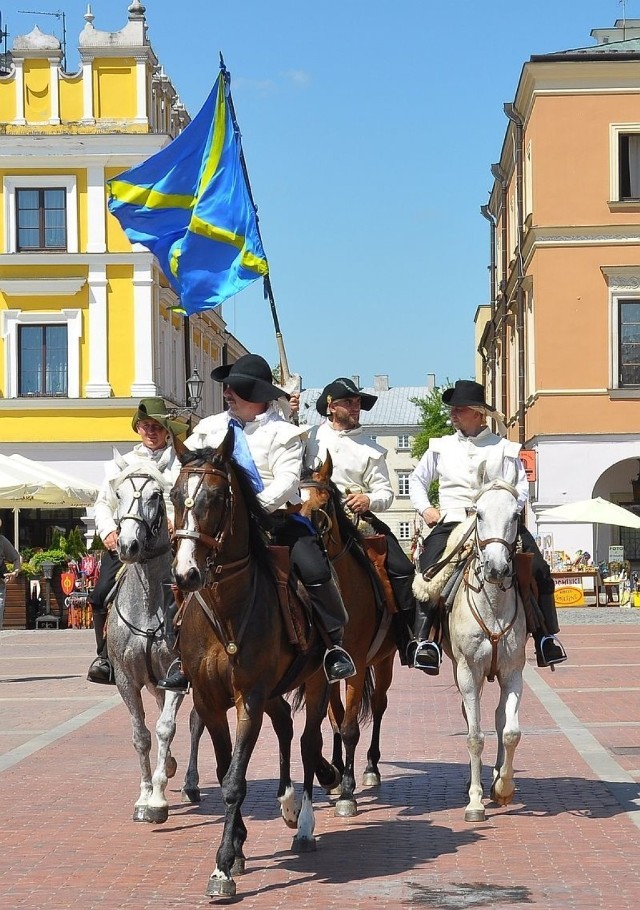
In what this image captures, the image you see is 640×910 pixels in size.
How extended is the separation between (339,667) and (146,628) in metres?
1.78

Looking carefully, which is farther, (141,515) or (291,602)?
(141,515)

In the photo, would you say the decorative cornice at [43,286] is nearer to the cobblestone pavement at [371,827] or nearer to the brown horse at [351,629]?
the cobblestone pavement at [371,827]

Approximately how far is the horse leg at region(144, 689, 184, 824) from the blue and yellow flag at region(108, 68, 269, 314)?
496 centimetres

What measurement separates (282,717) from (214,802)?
6.29ft

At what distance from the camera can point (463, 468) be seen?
35.9 ft

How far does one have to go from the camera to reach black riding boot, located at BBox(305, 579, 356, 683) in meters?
9.07

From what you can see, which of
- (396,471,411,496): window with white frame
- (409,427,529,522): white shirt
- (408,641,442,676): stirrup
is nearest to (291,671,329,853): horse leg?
(408,641,442,676): stirrup

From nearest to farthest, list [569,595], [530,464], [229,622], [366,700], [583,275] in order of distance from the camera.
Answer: [229,622] < [366,700] < [569,595] < [530,464] < [583,275]

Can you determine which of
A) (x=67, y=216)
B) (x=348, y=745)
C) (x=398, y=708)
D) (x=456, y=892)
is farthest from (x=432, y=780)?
(x=67, y=216)

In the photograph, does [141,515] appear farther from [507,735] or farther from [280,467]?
[507,735]

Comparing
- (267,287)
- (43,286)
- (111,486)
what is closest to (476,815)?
(111,486)

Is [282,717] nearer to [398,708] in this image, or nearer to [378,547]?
[378,547]

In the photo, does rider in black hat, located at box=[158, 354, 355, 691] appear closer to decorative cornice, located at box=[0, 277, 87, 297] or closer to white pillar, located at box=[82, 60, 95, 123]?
decorative cornice, located at box=[0, 277, 87, 297]

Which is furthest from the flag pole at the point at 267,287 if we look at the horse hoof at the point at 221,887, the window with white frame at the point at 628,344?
the window with white frame at the point at 628,344
